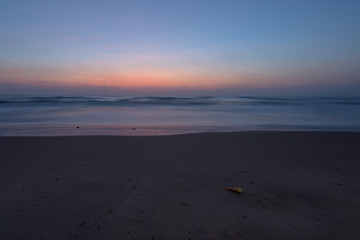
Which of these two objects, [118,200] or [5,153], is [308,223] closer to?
[118,200]

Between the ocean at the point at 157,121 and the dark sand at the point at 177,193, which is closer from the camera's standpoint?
the dark sand at the point at 177,193

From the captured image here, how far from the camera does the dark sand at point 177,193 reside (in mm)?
1957

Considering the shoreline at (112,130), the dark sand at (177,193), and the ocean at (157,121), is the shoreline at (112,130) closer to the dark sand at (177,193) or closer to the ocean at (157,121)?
the ocean at (157,121)

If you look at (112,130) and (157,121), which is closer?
(112,130)

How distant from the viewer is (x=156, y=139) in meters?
5.50

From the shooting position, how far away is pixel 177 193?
256 cm

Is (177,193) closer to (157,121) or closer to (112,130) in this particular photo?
(112,130)

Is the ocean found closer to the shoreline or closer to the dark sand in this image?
the shoreline

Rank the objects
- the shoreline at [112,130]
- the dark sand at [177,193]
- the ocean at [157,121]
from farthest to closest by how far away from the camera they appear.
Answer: the ocean at [157,121] → the shoreline at [112,130] → the dark sand at [177,193]

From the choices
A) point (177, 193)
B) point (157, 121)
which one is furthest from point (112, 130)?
point (177, 193)

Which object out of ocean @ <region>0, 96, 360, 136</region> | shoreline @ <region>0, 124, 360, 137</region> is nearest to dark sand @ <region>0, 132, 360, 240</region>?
shoreline @ <region>0, 124, 360, 137</region>

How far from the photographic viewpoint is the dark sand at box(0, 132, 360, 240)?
77.0 inches

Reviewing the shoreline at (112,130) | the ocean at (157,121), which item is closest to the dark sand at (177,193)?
the shoreline at (112,130)

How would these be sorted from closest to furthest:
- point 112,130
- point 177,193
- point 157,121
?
1. point 177,193
2. point 112,130
3. point 157,121
